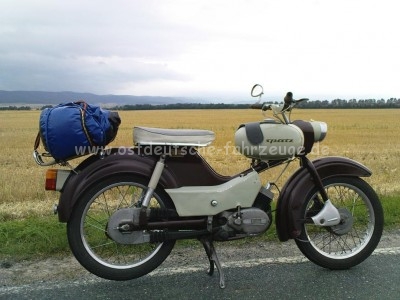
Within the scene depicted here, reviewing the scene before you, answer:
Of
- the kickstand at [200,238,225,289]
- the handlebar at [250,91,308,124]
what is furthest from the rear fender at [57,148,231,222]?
the handlebar at [250,91,308,124]

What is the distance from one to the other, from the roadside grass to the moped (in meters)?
0.53

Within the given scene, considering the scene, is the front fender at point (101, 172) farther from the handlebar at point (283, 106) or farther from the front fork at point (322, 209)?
the front fork at point (322, 209)

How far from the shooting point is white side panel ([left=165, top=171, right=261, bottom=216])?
3.23 meters

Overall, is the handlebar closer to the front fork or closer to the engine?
the front fork

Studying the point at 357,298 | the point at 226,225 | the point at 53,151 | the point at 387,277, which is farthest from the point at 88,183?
the point at 387,277

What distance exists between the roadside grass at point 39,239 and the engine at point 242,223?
0.67 meters

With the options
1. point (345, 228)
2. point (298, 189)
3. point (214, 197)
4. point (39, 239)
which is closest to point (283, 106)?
point (298, 189)

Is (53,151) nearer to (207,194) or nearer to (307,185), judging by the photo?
(207,194)

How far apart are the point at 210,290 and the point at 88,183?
3.94 ft

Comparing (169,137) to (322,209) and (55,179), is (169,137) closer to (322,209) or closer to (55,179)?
(55,179)

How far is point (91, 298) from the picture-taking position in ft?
9.61

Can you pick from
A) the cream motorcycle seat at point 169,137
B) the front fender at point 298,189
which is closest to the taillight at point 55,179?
the cream motorcycle seat at point 169,137

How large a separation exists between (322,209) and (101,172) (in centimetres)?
183

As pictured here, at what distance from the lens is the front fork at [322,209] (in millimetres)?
3430
